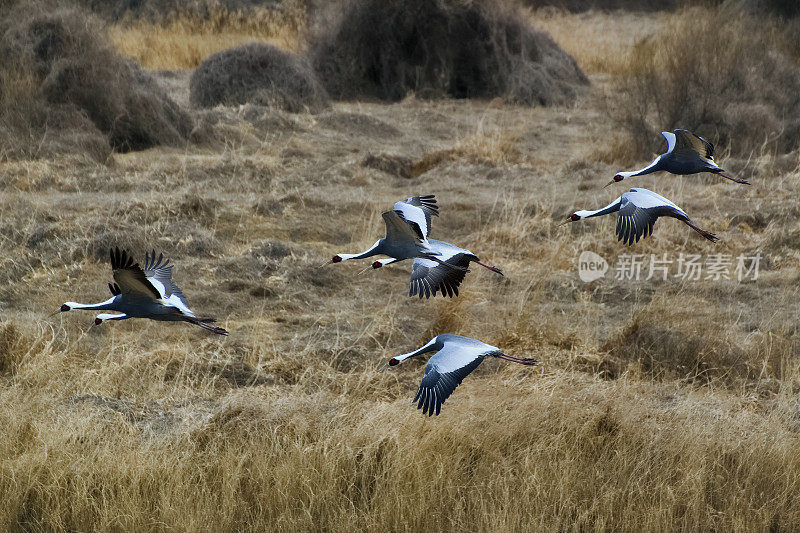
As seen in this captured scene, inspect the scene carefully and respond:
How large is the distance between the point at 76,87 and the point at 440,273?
908cm

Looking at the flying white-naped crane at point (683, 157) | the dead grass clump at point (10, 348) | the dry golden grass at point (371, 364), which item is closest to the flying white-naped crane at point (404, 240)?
the flying white-naped crane at point (683, 157)

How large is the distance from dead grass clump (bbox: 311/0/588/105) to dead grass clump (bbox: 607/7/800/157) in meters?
2.92

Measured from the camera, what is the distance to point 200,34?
1952 centimetres

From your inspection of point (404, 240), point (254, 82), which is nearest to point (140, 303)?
point (404, 240)

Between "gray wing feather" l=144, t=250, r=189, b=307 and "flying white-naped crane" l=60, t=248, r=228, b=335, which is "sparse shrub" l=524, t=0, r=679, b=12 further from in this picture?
"flying white-naped crane" l=60, t=248, r=228, b=335

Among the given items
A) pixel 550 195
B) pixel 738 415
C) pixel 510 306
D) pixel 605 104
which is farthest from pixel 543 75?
pixel 738 415

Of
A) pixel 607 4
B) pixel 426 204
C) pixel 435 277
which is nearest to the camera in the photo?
pixel 435 277

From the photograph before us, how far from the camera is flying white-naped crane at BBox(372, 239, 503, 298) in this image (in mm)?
3336

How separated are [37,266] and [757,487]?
5.44 m

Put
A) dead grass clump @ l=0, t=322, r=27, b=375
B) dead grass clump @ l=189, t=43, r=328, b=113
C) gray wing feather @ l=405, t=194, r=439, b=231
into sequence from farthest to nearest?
→ dead grass clump @ l=189, t=43, r=328, b=113
dead grass clump @ l=0, t=322, r=27, b=375
gray wing feather @ l=405, t=194, r=439, b=231

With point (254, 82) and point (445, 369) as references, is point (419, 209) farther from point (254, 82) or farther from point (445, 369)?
point (254, 82)

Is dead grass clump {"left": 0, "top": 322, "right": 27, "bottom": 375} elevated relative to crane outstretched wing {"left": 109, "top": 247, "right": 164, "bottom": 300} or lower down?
lower down

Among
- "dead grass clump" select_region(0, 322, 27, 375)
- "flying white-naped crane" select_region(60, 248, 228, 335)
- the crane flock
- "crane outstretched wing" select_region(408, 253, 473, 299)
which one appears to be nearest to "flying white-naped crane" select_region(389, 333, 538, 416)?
the crane flock

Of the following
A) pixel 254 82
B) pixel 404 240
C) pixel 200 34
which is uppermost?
pixel 404 240
